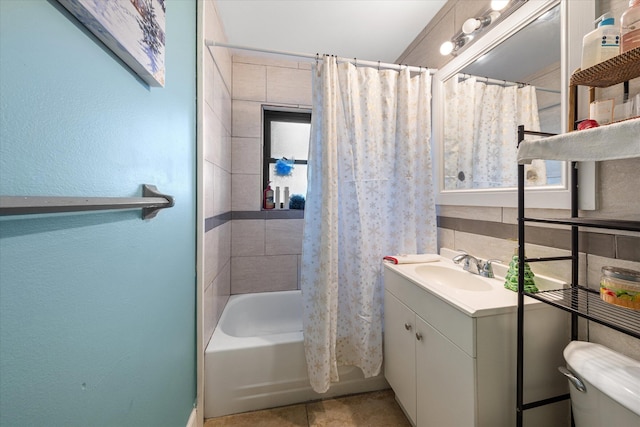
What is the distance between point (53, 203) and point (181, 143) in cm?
76

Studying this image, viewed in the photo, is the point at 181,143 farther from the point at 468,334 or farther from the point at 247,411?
the point at 247,411

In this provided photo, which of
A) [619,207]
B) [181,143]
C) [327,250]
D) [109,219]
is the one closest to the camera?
[109,219]

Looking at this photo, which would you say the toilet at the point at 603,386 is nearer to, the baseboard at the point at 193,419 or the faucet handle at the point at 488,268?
the faucet handle at the point at 488,268

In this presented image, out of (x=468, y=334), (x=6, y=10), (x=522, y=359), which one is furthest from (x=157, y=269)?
(x=522, y=359)

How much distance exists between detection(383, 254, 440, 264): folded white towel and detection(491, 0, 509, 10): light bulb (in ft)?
4.33

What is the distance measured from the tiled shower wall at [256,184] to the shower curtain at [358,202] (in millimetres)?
798

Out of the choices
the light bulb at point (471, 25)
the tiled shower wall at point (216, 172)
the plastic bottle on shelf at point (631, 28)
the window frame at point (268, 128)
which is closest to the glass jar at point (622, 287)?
the plastic bottle on shelf at point (631, 28)

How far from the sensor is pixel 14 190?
1.23 feet

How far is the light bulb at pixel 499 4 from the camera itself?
1.13 m

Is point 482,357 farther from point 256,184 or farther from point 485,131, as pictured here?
point 256,184

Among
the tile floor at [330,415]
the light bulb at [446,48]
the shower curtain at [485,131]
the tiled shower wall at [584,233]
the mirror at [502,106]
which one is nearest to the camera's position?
the tiled shower wall at [584,233]

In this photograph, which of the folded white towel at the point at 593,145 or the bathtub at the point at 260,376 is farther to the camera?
the bathtub at the point at 260,376

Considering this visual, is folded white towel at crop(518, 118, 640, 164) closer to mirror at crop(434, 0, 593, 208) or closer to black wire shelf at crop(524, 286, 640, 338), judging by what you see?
mirror at crop(434, 0, 593, 208)

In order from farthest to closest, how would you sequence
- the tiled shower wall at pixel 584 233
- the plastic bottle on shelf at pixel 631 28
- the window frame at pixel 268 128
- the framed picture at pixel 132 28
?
the window frame at pixel 268 128 < the tiled shower wall at pixel 584 233 < the plastic bottle on shelf at pixel 631 28 < the framed picture at pixel 132 28
